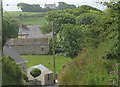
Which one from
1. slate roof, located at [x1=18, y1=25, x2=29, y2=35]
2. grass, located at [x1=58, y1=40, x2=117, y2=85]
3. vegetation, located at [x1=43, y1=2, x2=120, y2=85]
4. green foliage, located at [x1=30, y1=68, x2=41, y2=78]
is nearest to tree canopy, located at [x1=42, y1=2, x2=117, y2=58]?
vegetation, located at [x1=43, y1=2, x2=120, y2=85]

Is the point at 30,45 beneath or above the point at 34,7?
beneath

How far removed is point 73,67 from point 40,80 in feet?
4.52

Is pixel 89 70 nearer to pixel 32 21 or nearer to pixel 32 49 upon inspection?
pixel 32 49

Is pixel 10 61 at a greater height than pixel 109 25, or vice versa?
pixel 109 25

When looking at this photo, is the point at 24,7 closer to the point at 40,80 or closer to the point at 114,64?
the point at 40,80

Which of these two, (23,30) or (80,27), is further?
(23,30)

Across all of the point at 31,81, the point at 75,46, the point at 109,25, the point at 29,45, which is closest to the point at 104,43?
the point at 109,25

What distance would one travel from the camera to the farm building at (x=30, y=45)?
12.1 feet

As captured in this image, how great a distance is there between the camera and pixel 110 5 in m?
2.53

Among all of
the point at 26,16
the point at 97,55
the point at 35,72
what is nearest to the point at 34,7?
the point at 26,16

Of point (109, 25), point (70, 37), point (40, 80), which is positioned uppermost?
point (109, 25)

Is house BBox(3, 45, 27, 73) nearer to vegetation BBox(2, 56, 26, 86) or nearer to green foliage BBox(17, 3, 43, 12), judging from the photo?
green foliage BBox(17, 3, 43, 12)

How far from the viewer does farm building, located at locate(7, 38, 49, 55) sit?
3.69 metres

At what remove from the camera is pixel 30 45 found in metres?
3.90
